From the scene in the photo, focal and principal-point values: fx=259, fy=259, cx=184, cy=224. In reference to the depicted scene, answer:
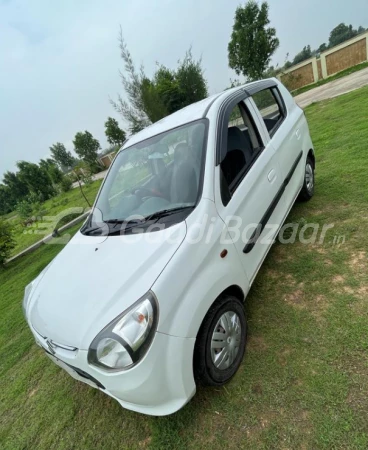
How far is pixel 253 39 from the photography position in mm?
19859

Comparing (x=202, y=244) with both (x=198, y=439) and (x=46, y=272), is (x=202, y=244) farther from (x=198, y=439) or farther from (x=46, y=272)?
(x=46, y=272)

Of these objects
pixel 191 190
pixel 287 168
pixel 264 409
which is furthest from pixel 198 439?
pixel 287 168

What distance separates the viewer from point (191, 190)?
1904 mm

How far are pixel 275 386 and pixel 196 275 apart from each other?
3.01 feet

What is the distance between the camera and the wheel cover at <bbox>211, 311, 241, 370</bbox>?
5.52 ft

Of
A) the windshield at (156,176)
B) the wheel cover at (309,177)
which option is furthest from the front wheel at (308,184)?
the windshield at (156,176)

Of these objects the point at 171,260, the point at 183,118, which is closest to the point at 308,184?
the point at 183,118

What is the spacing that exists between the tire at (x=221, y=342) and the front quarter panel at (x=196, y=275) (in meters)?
0.11

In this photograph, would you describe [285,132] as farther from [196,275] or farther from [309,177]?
[196,275]

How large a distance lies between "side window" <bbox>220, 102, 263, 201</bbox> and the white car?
1 cm

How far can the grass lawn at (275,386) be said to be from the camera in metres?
1.49

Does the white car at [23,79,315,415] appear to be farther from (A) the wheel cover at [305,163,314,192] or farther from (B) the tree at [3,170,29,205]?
(B) the tree at [3,170,29,205]

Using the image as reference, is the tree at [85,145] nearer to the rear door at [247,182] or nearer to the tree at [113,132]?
the tree at [113,132]

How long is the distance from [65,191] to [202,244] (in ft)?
80.9
